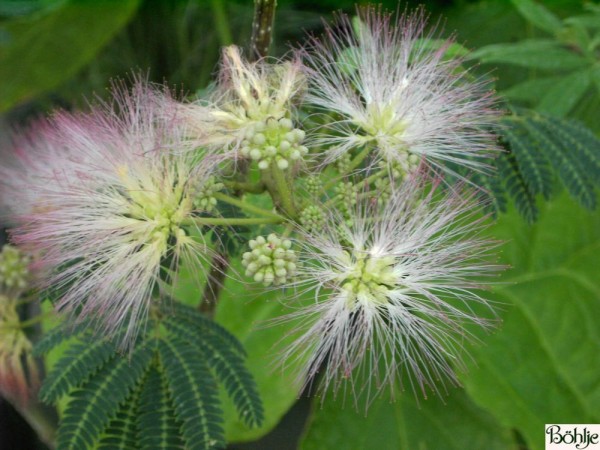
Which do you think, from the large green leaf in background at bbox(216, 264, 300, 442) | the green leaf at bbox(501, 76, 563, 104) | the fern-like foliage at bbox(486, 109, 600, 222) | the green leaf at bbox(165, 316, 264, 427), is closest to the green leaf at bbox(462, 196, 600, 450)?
the green leaf at bbox(501, 76, 563, 104)

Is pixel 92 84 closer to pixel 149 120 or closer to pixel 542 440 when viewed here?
Result: pixel 149 120

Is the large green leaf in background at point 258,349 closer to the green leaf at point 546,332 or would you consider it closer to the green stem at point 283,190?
the green leaf at point 546,332

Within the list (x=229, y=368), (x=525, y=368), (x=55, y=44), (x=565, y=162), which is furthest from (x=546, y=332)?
(x=55, y=44)

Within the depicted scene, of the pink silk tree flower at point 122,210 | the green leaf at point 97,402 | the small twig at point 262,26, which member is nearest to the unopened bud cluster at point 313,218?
the pink silk tree flower at point 122,210

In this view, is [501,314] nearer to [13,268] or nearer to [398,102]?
[398,102]

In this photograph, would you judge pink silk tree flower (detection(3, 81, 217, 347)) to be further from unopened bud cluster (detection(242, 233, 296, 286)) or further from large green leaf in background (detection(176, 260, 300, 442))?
large green leaf in background (detection(176, 260, 300, 442))

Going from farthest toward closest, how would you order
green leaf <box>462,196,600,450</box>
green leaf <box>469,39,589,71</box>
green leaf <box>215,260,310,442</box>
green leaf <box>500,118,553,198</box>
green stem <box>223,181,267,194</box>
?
green leaf <box>462,196,600,450</box> < green leaf <box>215,260,310,442</box> < green leaf <box>469,39,589,71</box> < green leaf <box>500,118,553,198</box> < green stem <box>223,181,267,194</box>

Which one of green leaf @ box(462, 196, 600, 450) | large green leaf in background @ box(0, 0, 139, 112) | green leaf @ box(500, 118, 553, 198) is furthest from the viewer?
large green leaf in background @ box(0, 0, 139, 112)
